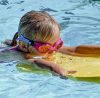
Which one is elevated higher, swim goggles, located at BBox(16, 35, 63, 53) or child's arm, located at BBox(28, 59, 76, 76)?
swim goggles, located at BBox(16, 35, 63, 53)

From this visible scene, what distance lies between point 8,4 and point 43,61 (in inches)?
134

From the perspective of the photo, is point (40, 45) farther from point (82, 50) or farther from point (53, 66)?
point (82, 50)

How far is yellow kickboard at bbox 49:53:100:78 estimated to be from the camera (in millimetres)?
4150

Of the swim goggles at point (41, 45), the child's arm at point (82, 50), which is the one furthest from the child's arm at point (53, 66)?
the child's arm at point (82, 50)

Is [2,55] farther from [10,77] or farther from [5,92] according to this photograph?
[5,92]

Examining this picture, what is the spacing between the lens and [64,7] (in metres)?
7.25

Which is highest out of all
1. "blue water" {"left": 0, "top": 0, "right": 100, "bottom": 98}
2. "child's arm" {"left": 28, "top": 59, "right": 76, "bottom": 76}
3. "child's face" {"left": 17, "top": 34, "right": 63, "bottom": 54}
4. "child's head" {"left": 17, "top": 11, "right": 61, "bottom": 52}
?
"child's head" {"left": 17, "top": 11, "right": 61, "bottom": 52}

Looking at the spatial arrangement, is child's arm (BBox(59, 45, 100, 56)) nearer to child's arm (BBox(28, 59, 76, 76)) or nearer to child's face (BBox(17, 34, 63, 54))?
child's face (BBox(17, 34, 63, 54))

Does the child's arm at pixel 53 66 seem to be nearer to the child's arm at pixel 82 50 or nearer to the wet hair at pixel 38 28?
the wet hair at pixel 38 28

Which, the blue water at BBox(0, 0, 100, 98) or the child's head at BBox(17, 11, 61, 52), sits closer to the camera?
the blue water at BBox(0, 0, 100, 98)

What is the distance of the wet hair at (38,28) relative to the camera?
4.45 m

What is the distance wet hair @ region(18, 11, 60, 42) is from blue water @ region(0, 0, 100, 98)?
0.26 m

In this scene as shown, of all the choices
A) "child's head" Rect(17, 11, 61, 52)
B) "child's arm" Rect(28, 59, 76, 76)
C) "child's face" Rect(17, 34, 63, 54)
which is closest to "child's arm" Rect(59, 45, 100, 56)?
"child's face" Rect(17, 34, 63, 54)

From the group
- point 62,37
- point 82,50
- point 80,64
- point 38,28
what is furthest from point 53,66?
point 62,37
